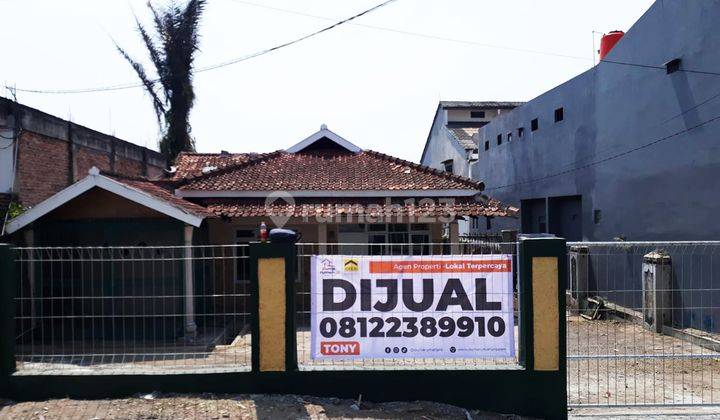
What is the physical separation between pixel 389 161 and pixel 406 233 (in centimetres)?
337

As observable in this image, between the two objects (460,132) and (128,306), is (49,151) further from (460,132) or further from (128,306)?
(460,132)

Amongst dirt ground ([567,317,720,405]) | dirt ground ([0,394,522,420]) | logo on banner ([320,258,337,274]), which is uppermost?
logo on banner ([320,258,337,274])

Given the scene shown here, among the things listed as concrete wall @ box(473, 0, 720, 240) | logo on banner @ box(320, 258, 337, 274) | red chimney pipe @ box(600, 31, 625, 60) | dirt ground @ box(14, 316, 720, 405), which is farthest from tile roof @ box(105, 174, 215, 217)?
red chimney pipe @ box(600, 31, 625, 60)

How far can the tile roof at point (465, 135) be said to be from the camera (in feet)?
92.2

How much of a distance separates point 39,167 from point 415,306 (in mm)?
10719

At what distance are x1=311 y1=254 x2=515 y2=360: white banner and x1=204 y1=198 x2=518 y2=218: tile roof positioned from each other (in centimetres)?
672

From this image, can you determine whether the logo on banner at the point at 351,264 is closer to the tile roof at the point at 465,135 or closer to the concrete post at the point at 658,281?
the concrete post at the point at 658,281

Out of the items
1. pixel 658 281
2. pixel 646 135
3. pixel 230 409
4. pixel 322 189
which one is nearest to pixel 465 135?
pixel 646 135

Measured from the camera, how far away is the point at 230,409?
Result: 194 inches

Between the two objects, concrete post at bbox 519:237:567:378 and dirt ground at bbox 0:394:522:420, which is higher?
concrete post at bbox 519:237:567:378

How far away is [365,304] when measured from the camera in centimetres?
532

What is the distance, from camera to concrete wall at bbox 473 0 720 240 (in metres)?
10.0

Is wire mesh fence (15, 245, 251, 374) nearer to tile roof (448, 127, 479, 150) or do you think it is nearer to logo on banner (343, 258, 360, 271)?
logo on banner (343, 258, 360, 271)

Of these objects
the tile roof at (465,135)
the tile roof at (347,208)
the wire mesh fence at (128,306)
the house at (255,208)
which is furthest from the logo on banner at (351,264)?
the tile roof at (465,135)
